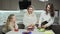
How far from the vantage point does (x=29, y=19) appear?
5.99ft

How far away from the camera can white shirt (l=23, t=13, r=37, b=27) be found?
5.95 ft

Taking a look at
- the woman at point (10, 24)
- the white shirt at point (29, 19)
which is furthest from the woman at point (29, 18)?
the woman at point (10, 24)

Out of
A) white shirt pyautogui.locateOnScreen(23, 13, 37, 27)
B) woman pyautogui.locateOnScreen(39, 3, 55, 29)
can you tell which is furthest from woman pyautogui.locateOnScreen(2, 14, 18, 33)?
woman pyautogui.locateOnScreen(39, 3, 55, 29)

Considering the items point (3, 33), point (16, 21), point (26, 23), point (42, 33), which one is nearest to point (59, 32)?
point (42, 33)

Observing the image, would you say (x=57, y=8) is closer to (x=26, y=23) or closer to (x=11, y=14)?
(x=26, y=23)

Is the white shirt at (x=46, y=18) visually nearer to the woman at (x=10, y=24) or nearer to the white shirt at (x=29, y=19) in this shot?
the white shirt at (x=29, y=19)

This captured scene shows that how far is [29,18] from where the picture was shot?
71.8 inches

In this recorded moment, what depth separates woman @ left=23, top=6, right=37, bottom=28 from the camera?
1.81 metres

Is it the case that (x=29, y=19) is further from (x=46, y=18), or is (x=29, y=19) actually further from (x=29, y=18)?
(x=46, y=18)

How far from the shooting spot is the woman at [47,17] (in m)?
1.81

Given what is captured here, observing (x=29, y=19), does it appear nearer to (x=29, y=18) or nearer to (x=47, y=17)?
(x=29, y=18)

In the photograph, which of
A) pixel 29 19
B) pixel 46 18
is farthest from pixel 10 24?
pixel 46 18

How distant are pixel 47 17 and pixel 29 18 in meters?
0.20

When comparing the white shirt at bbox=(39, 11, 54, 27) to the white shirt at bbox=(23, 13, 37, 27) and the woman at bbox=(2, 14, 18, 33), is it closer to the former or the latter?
the white shirt at bbox=(23, 13, 37, 27)
